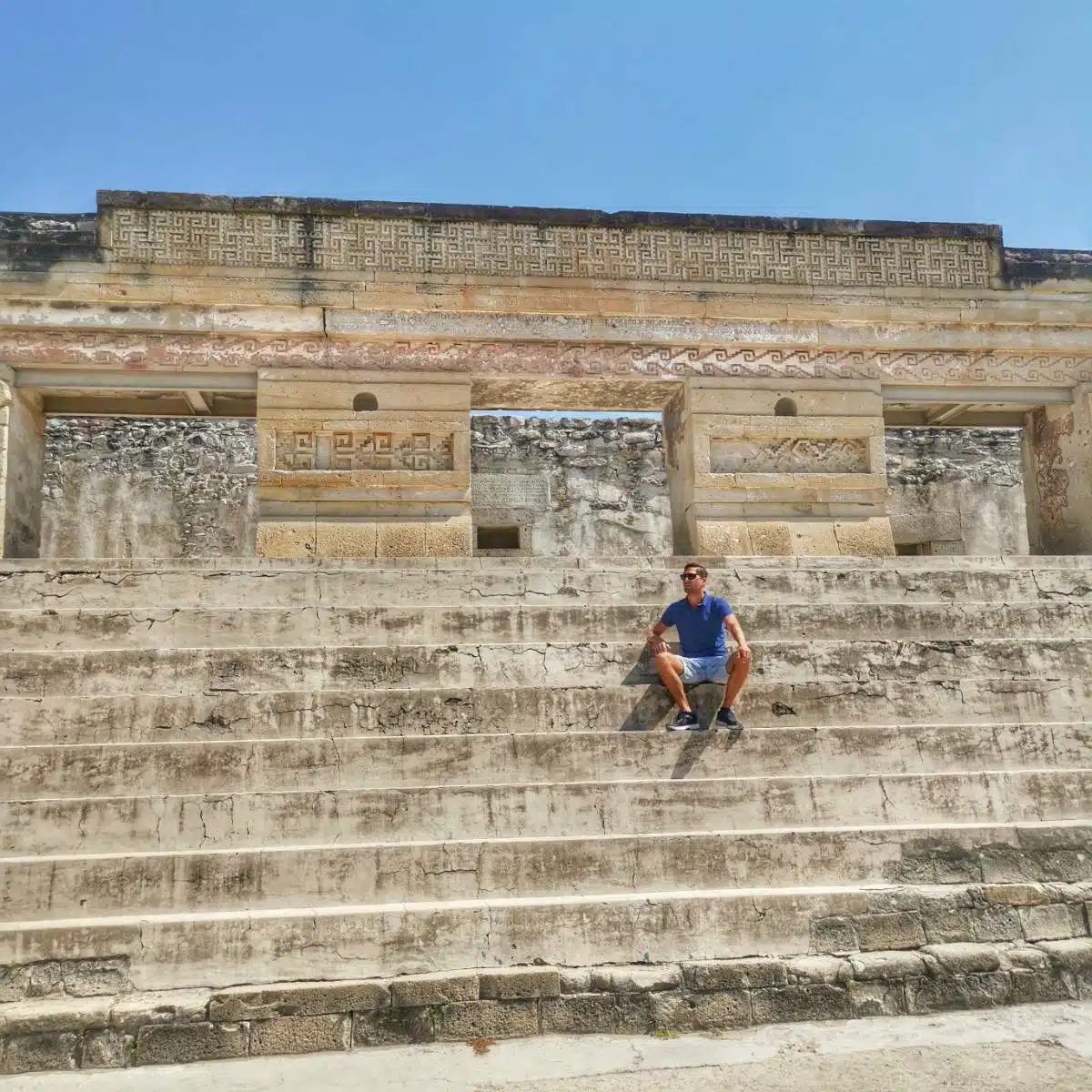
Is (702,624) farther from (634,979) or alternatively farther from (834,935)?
(634,979)

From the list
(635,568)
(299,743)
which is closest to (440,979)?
(299,743)

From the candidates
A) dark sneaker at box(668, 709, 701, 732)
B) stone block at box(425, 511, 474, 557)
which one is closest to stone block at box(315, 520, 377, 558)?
stone block at box(425, 511, 474, 557)

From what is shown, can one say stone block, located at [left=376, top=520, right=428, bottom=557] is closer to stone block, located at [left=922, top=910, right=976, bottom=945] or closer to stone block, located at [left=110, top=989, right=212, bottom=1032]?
stone block, located at [left=110, top=989, right=212, bottom=1032]

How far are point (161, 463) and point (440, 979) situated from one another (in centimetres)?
1209

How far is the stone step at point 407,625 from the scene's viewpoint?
5.47 meters

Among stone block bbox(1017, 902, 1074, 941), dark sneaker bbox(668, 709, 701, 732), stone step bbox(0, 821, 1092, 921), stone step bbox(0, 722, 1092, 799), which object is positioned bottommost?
stone block bbox(1017, 902, 1074, 941)

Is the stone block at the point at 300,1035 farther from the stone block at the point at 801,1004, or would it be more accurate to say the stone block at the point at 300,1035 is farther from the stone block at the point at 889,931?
the stone block at the point at 889,931

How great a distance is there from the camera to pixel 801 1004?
382cm

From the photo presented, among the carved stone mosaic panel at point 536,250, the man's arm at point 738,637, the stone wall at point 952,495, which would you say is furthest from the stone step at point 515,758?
the stone wall at point 952,495

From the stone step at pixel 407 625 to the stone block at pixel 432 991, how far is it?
2019mm

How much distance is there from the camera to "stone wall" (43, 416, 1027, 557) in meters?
14.2

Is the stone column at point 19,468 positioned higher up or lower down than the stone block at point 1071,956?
higher up

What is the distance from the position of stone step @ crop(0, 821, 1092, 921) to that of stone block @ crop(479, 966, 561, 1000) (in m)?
0.36

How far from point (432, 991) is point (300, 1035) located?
47 centimetres
